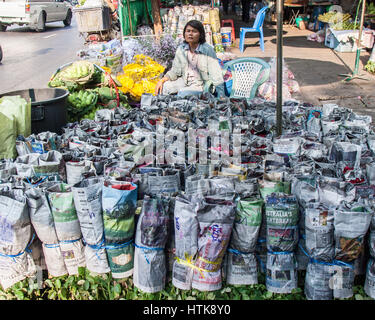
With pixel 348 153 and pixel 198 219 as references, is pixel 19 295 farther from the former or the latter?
pixel 348 153

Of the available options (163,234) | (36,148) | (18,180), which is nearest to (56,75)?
(36,148)

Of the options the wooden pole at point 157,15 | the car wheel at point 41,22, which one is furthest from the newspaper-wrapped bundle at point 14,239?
the car wheel at point 41,22

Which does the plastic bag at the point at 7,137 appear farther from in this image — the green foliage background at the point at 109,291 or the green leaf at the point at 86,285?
the green leaf at the point at 86,285

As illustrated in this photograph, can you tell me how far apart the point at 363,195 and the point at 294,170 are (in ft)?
1.53

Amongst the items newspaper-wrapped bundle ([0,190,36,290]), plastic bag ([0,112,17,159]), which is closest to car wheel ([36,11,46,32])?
plastic bag ([0,112,17,159])

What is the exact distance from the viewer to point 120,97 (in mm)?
5676

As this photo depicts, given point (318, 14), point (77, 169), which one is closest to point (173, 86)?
point (77, 169)

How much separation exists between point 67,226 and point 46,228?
0.14m

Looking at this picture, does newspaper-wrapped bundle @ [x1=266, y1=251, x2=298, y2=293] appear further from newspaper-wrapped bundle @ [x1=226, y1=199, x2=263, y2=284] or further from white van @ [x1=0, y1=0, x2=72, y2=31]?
white van @ [x1=0, y1=0, x2=72, y2=31]

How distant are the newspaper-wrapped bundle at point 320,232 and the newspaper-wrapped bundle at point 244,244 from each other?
0.95 ft

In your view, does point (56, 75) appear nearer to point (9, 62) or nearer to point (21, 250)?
point (21, 250)

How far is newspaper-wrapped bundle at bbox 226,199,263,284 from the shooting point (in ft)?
7.34

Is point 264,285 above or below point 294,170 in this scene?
below
